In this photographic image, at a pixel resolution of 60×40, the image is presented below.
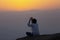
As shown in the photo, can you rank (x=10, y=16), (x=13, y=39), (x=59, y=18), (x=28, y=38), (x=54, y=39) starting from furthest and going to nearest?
(x=10, y=16), (x=59, y=18), (x=13, y=39), (x=28, y=38), (x=54, y=39)

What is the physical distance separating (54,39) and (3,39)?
11.4m

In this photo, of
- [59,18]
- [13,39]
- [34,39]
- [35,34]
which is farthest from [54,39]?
[59,18]

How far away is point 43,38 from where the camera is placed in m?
11.7

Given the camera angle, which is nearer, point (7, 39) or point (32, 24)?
point (32, 24)

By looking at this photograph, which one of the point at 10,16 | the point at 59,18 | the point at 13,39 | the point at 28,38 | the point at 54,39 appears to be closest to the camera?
the point at 54,39

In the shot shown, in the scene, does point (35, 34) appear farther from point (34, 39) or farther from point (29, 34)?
point (34, 39)

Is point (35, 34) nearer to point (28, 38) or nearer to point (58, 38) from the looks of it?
point (28, 38)

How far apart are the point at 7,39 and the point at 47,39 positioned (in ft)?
35.9

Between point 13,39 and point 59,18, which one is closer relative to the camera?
point 13,39

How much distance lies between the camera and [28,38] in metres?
12.2

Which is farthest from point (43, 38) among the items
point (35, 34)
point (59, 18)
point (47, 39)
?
point (59, 18)

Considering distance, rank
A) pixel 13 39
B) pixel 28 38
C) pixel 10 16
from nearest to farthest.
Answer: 1. pixel 28 38
2. pixel 13 39
3. pixel 10 16

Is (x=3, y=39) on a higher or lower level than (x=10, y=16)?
lower

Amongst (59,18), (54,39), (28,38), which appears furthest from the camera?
(59,18)
